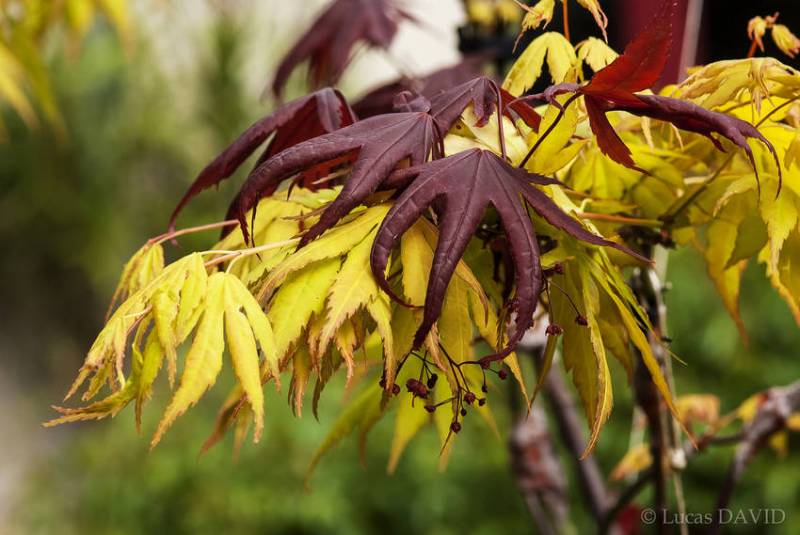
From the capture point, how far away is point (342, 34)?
1.06m

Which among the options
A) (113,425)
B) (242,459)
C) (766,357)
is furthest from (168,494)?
(766,357)

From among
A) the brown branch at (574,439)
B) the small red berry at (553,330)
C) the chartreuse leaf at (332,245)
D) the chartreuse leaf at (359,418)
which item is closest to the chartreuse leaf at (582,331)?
the small red berry at (553,330)

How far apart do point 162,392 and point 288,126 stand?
8.77 ft

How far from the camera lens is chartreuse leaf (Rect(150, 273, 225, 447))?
18.0 inches

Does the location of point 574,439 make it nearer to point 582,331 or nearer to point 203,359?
point 582,331

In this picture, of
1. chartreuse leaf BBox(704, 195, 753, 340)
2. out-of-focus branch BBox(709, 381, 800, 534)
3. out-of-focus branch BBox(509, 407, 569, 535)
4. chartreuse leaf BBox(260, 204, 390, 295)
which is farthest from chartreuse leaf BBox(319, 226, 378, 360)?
out-of-focus branch BBox(509, 407, 569, 535)

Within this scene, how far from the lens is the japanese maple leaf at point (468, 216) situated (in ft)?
1.49

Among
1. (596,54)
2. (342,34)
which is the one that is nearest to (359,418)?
(596,54)

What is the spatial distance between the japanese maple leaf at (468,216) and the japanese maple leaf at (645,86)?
0.17 ft

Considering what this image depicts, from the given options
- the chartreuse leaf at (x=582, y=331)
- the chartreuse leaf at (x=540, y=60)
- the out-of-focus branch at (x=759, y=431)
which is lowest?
the out-of-focus branch at (x=759, y=431)

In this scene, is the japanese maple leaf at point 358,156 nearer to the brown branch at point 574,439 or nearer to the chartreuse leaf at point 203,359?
the chartreuse leaf at point 203,359

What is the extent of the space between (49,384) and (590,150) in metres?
3.91

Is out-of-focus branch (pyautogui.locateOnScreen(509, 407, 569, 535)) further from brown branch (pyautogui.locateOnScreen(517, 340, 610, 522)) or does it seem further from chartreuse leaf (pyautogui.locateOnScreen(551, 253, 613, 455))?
chartreuse leaf (pyautogui.locateOnScreen(551, 253, 613, 455))

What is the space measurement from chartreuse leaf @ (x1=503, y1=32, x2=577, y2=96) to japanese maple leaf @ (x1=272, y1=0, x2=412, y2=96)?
17.3 inches
